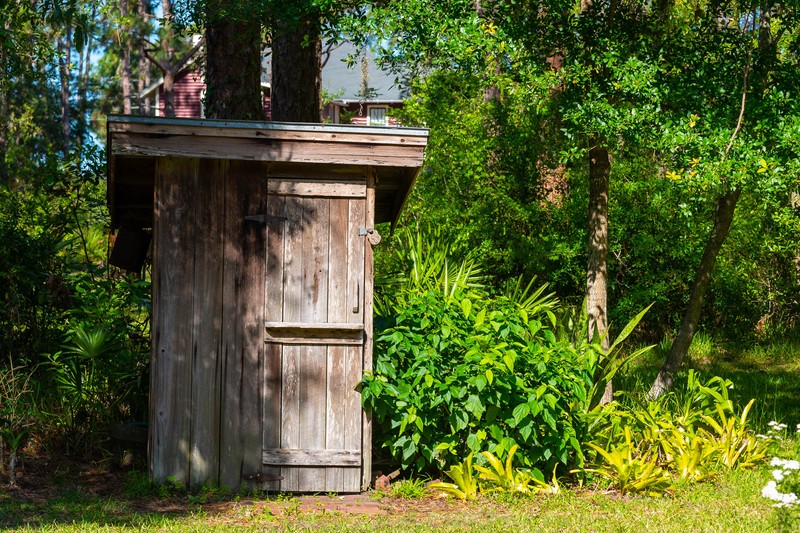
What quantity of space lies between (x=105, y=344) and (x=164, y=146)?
7.21 feet

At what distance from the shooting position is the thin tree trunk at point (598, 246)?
9461 mm

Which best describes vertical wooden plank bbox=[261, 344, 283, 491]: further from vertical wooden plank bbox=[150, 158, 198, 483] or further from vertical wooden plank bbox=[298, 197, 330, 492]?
A: vertical wooden plank bbox=[150, 158, 198, 483]

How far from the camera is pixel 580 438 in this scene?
284 inches

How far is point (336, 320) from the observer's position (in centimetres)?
693

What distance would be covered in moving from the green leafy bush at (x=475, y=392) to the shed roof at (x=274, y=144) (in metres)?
1.31

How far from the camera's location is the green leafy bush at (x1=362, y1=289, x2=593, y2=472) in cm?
674

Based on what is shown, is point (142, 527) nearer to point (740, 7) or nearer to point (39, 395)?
point (39, 395)

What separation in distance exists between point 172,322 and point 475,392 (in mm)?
2254

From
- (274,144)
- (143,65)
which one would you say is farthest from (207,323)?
(143,65)

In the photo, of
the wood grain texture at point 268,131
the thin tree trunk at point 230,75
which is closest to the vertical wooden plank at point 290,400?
the wood grain texture at point 268,131

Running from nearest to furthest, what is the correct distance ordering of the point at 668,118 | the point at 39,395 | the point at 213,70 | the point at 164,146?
the point at 164,146
the point at 668,118
the point at 39,395
the point at 213,70

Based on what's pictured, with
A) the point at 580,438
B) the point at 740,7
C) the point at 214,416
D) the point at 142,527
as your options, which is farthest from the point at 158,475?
the point at 740,7

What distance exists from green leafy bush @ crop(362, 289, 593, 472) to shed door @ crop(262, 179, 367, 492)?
0.28m

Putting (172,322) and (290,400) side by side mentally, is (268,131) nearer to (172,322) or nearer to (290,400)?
(172,322)
